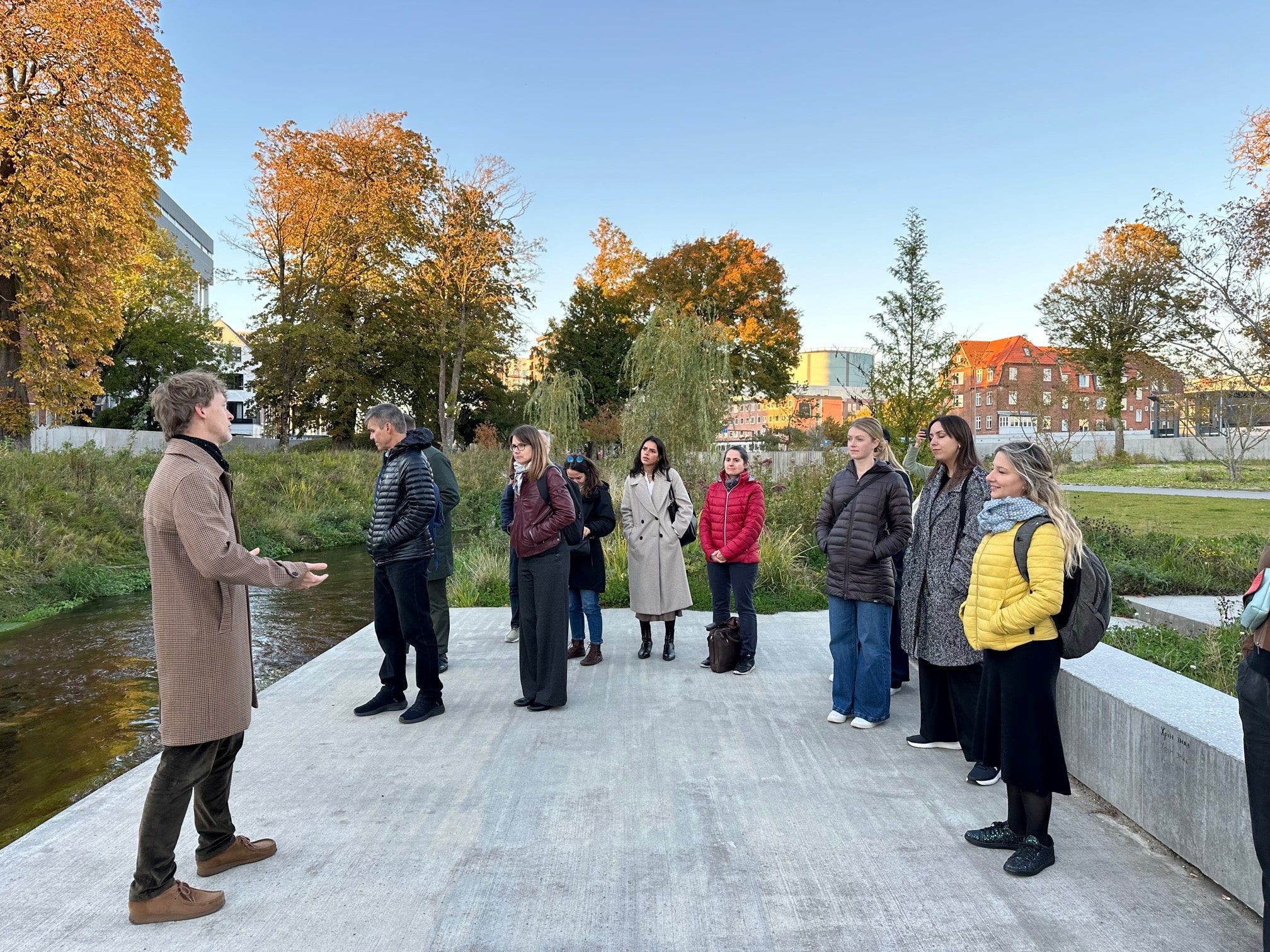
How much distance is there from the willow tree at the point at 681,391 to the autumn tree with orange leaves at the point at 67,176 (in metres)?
14.4

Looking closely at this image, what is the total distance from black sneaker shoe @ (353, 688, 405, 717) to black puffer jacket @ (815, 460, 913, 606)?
2937 millimetres

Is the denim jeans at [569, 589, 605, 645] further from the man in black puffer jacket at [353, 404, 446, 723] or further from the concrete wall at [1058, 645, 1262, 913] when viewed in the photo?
the concrete wall at [1058, 645, 1262, 913]

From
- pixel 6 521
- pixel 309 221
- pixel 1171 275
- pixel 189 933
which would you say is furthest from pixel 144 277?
pixel 189 933

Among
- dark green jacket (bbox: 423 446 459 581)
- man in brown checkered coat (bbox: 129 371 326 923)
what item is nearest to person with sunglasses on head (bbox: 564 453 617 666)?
dark green jacket (bbox: 423 446 459 581)

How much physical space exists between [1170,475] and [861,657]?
31.5m

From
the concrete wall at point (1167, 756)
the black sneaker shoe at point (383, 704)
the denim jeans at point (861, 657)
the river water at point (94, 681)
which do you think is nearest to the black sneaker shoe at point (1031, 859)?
the concrete wall at point (1167, 756)

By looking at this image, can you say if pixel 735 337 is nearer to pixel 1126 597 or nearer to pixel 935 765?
pixel 1126 597

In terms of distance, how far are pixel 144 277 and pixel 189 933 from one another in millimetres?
45006

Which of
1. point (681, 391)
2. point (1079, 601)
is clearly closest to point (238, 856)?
point (1079, 601)

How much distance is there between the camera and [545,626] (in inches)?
224

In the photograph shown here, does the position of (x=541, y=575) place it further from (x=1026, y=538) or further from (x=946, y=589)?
(x=1026, y=538)

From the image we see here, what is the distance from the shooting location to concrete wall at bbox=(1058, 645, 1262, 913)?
10.3 ft

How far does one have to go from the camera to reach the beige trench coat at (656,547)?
7.23m

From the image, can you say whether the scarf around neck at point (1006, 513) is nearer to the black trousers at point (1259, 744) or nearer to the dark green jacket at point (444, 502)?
the black trousers at point (1259, 744)
